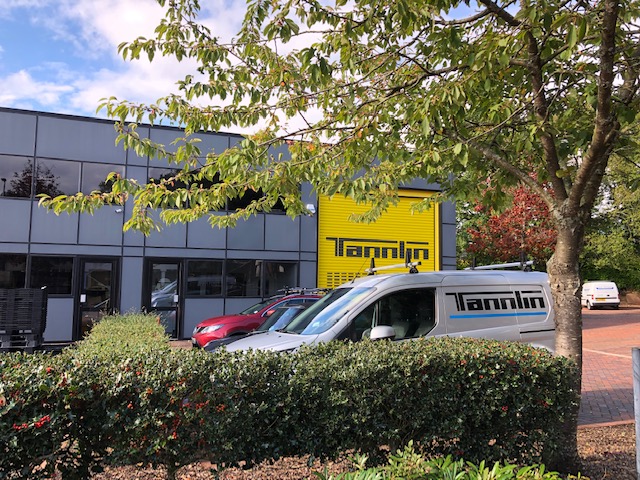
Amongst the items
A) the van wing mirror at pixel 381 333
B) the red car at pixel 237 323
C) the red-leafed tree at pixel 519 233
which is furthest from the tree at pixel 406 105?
the red-leafed tree at pixel 519 233

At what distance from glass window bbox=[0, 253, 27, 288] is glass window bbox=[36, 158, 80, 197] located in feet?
6.82

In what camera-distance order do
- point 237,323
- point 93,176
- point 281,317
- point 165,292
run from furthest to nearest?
point 165,292, point 93,176, point 237,323, point 281,317

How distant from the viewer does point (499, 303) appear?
7461 mm

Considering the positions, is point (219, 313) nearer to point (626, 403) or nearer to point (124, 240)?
point (124, 240)

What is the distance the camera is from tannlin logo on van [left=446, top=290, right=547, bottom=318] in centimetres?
709

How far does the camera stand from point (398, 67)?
6086mm

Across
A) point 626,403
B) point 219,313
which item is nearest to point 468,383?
point 626,403

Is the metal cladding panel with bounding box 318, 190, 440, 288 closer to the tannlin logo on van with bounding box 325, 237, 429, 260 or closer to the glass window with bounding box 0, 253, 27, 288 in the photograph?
the tannlin logo on van with bounding box 325, 237, 429, 260

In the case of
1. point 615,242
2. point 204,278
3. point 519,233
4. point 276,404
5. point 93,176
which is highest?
point 615,242

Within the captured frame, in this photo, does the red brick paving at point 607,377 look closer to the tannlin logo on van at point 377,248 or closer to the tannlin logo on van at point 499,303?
the tannlin logo on van at point 499,303

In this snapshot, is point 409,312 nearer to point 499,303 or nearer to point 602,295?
point 499,303

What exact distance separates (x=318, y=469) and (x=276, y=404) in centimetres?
147

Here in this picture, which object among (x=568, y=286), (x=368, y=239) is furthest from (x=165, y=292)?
(x=568, y=286)

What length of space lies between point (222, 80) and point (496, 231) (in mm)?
25758
